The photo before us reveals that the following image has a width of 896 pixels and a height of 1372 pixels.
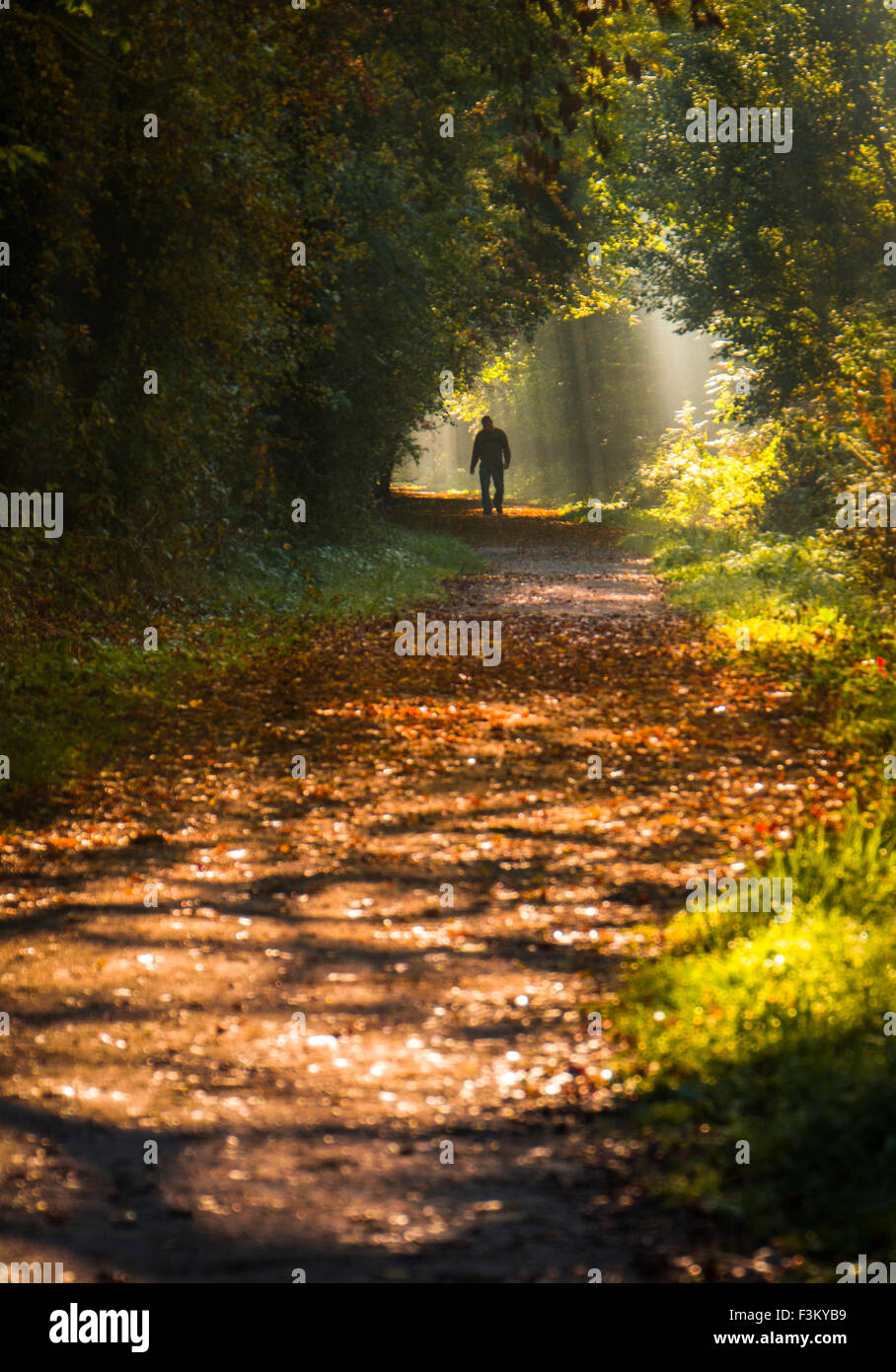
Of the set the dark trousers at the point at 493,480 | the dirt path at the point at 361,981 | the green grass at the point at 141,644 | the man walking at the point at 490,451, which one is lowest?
the dirt path at the point at 361,981

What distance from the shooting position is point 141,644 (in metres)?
12.5

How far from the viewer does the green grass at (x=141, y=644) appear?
9023 millimetres

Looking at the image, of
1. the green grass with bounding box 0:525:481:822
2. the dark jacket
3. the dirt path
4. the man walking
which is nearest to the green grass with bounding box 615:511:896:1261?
the dirt path

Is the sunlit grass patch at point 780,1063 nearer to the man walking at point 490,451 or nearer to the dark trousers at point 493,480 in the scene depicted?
the man walking at point 490,451

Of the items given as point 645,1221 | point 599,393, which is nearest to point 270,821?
point 645,1221

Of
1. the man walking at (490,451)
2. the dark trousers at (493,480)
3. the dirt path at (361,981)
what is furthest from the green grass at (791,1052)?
the dark trousers at (493,480)

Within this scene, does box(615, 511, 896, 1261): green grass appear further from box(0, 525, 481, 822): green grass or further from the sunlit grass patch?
box(0, 525, 481, 822): green grass

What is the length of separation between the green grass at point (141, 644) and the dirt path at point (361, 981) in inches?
17.8

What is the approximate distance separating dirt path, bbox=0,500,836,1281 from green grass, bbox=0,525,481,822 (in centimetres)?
45

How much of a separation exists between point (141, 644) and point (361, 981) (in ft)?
25.2

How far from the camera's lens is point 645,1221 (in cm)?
357

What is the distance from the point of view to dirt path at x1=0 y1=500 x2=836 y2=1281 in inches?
141

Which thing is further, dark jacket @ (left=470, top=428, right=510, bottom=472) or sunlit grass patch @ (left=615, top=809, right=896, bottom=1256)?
dark jacket @ (left=470, top=428, right=510, bottom=472)

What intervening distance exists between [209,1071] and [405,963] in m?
1.16
